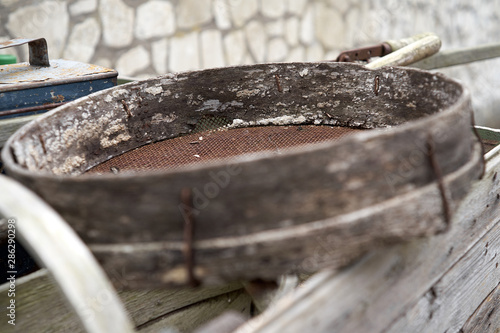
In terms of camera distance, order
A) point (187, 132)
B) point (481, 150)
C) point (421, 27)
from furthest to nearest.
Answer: point (421, 27) < point (187, 132) < point (481, 150)

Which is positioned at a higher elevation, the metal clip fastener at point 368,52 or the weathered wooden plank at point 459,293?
the metal clip fastener at point 368,52

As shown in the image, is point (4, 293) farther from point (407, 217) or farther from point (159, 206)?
point (407, 217)

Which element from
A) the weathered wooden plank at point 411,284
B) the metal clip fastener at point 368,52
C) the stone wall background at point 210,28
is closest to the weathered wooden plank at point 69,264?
the weathered wooden plank at point 411,284

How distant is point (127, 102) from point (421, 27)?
4.62 meters

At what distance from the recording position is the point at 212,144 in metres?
1.60

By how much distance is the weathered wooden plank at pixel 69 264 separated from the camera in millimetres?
647

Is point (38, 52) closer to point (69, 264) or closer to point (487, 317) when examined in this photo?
point (69, 264)

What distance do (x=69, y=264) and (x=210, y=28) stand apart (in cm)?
334

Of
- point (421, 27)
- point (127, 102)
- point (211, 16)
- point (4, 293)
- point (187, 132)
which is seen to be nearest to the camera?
point (4, 293)

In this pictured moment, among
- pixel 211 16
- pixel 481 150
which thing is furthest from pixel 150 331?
pixel 211 16

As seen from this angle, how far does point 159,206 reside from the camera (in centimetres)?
72

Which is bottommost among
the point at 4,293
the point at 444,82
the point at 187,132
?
the point at 4,293

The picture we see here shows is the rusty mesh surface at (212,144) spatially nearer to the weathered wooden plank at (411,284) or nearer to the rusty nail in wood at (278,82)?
the rusty nail in wood at (278,82)

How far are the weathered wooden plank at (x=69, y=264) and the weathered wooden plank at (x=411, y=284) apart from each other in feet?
0.70
